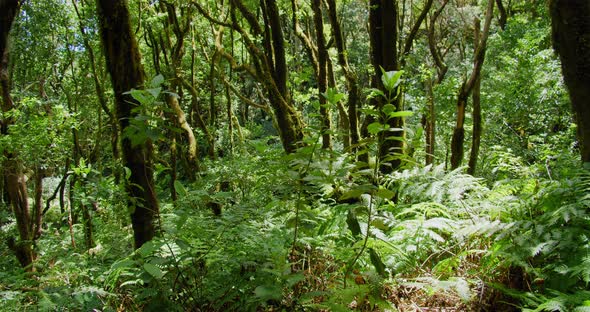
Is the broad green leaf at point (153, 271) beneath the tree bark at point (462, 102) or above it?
beneath

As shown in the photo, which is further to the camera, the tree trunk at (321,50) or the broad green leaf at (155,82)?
the tree trunk at (321,50)

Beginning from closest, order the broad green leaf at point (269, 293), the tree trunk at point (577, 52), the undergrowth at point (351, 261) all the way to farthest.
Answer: the broad green leaf at point (269, 293) < the undergrowth at point (351, 261) < the tree trunk at point (577, 52)

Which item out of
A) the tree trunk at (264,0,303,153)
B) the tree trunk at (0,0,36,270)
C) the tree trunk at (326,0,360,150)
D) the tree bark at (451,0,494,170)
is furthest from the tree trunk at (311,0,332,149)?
the tree trunk at (0,0,36,270)

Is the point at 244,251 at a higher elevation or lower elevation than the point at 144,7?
lower

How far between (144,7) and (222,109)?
1255 centimetres

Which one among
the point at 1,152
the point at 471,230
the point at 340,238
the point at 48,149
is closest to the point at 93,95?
the point at 48,149

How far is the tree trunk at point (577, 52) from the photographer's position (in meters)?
3.01

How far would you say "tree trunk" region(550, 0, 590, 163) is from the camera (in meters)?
3.01

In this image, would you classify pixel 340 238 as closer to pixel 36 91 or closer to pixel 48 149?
pixel 48 149

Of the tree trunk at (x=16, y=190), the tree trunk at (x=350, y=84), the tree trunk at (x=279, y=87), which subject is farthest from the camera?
the tree trunk at (x=16, y=190)

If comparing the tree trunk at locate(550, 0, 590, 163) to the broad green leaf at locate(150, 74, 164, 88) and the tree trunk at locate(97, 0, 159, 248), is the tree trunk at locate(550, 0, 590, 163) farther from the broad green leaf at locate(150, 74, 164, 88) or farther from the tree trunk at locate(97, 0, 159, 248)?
the tree trunk at locate(97, 0, 159, 248)

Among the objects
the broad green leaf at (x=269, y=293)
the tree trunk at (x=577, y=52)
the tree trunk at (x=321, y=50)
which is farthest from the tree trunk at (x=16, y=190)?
the tree trunk at (x=577, y=52)

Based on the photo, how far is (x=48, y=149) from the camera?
9.91 m

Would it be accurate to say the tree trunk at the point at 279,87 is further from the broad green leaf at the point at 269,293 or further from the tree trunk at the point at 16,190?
the broad green leaf at the point at 269,293
